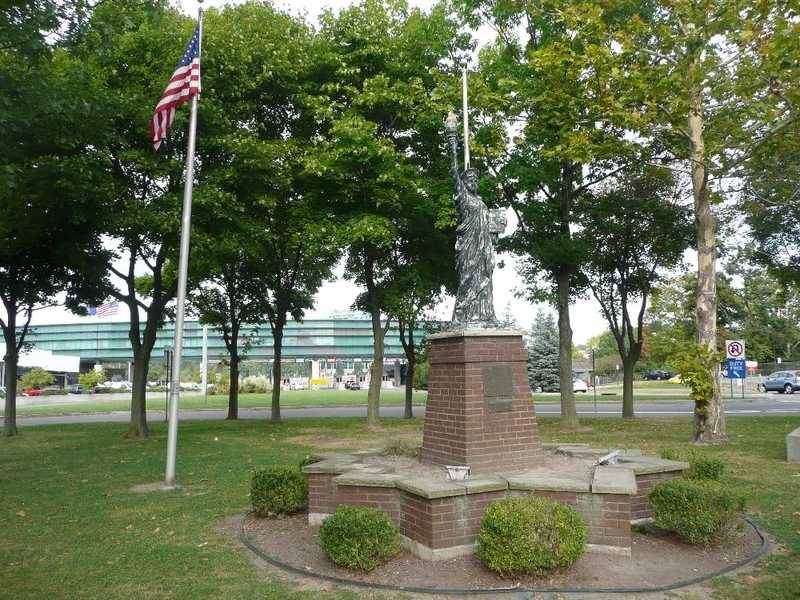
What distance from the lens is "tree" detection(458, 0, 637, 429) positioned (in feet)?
49.6

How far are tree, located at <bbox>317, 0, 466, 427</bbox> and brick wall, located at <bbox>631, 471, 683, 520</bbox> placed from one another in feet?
36.7

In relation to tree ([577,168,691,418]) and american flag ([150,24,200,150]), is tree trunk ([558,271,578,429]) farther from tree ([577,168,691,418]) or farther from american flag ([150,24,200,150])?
american flag ([150,24,200,150])

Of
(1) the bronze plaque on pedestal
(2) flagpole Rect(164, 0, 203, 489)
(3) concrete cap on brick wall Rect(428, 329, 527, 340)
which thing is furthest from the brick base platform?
(2) flagpole Rect(164, 0, 203, 489)

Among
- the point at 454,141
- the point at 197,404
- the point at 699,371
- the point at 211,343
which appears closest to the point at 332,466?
the point at 454,141

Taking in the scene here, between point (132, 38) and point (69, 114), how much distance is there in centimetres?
585

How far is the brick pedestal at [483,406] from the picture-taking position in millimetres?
7625

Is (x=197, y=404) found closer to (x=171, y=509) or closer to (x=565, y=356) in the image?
(x=565, y=356)

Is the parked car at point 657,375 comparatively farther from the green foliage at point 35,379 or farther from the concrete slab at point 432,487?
the concrete slab at point 432,487

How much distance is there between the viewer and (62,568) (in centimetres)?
639

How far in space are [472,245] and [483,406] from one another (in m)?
2.42

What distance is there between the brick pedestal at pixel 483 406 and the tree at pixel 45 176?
7.73m

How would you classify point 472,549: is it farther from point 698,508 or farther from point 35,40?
point 35,40

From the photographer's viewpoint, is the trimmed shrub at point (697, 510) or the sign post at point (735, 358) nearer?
the trimmed shrub at point (697, 510)

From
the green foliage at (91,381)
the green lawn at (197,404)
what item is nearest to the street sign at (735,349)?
the green lawn at (197,404)
